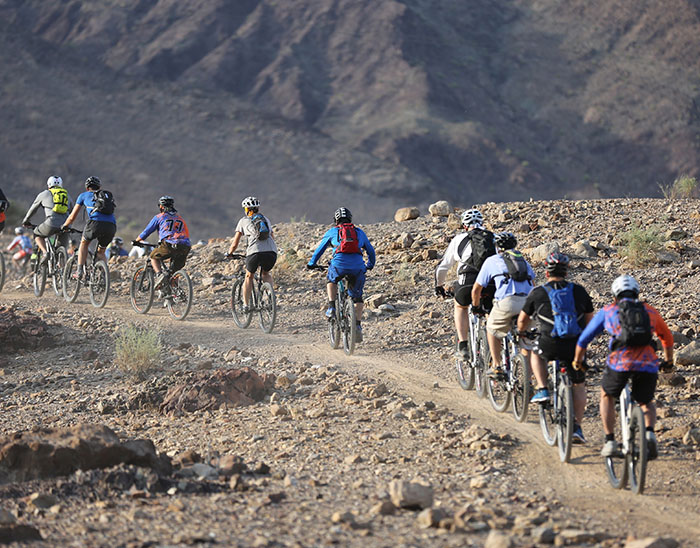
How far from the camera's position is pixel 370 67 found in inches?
2345

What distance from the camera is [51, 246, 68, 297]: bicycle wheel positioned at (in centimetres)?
1486

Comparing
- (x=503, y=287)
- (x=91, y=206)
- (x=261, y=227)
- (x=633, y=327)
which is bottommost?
(x=633, y=327)

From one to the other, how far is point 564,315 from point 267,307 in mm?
5991

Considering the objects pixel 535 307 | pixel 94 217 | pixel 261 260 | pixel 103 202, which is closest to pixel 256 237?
pixel 261 260

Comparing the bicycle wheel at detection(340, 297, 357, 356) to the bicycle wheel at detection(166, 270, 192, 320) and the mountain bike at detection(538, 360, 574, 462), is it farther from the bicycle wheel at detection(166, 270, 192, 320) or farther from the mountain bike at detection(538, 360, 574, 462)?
the mountain bike at detection(538, 360, 574, 462)

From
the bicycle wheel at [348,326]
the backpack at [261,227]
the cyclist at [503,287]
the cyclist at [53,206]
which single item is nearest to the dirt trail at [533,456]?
the bicycle wheel at [348,326]

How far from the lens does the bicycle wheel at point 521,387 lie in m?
7.30

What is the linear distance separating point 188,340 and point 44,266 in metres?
4.69

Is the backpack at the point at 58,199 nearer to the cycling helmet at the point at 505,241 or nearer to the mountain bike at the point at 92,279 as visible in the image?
the mountain bike at the point at 92,279

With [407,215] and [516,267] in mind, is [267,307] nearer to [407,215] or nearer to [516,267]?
[516,267]

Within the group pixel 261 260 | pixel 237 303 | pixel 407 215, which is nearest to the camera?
pixel 261 260

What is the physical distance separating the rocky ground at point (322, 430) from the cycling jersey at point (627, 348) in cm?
91

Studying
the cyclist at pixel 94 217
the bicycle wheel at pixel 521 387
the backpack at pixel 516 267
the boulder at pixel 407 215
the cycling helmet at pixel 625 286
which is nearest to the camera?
the cycling helmet at pixel 625 286

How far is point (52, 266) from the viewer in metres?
15.0
